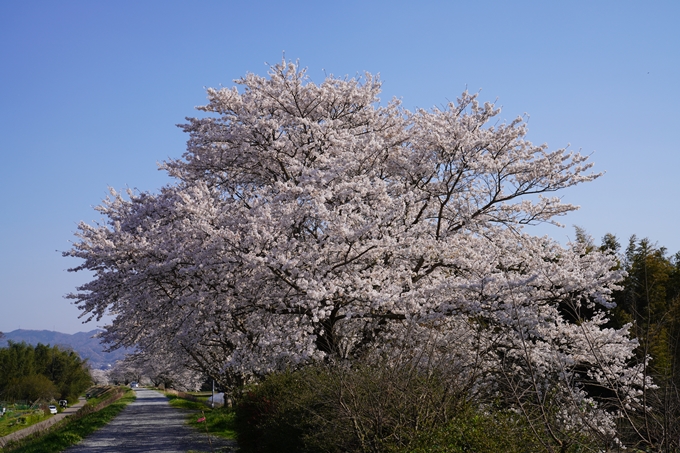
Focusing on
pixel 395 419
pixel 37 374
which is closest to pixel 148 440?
pixel 395 419

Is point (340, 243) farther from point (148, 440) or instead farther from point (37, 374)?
point (37, 374)

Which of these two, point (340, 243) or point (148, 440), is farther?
→ point (148, 440)

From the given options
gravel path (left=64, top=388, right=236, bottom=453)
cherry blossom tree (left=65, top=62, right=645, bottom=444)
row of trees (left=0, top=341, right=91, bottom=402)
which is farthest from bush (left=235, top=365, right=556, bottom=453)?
row of trees (left=0, top=341, right=91, bottom=402)

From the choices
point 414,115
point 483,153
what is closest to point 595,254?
point 483,153

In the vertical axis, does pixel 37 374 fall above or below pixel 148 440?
above

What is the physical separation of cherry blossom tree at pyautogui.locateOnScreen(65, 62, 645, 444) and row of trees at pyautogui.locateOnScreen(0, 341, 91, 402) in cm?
5196

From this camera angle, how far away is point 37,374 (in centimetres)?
6950

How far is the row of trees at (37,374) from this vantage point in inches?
2415

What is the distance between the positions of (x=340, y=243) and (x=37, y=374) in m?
67.7

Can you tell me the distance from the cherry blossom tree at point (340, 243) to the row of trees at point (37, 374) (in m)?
52.0

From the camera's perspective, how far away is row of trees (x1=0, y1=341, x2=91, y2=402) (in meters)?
61.3

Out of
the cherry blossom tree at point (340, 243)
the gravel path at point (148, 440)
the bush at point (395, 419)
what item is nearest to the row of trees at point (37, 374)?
the gravel path at point (148, 440)

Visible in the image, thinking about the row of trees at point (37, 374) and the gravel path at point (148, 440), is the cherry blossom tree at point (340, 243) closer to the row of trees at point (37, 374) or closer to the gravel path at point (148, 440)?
the gravel path at point (148, 440)

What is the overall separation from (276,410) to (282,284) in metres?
4.89
